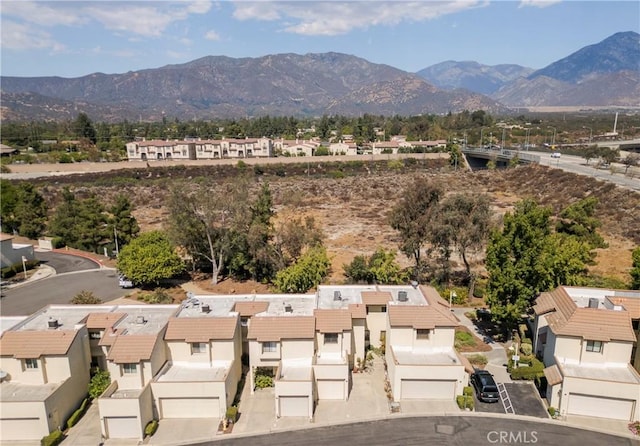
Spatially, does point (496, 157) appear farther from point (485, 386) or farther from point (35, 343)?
point (35, 343)

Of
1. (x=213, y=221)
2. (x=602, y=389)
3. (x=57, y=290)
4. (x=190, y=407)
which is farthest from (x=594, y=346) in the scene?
(x=57, y=290)

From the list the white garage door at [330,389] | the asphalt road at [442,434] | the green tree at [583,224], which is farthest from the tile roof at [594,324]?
the green tree at [583,224]

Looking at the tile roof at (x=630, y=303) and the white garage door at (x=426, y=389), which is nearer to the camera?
the white garage door at (x=426, y=389)

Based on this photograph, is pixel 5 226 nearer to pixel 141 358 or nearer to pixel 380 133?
pixel 141 358

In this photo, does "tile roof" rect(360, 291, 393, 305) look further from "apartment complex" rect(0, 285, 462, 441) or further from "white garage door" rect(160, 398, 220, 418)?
"white garage door" rect(160, 398, 220, 418)

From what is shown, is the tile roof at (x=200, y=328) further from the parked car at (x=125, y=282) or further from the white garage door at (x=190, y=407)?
the parked car at (x=125, y=282)

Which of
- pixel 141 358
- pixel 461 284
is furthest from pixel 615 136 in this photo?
pixel 141 358
